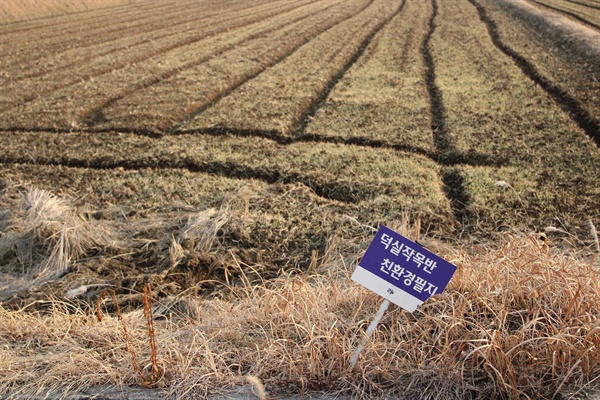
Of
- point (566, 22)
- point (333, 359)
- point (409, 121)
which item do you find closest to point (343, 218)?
point (333, 359)

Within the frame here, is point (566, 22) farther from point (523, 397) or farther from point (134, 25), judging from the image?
point (523, 397)

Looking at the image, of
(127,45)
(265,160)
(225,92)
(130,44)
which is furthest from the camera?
(130,44)

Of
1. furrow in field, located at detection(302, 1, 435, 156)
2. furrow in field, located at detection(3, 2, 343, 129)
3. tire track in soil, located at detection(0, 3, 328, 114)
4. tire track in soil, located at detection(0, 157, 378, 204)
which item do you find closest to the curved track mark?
furrow in field, located at detection(302, 1, 435, 156)

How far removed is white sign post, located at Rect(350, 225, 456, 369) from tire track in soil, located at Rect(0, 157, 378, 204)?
2.77 m

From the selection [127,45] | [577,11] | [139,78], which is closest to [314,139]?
[139,78]

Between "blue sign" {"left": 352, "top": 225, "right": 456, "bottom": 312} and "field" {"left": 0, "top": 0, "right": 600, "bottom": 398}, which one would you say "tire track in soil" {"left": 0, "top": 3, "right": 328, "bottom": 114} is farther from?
"blue sign" {"left": 352, "top": 225, "right": 456, "bottom": 312}

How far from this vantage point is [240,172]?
19.2 ft

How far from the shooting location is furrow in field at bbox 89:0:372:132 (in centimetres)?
770

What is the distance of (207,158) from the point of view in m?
6.20

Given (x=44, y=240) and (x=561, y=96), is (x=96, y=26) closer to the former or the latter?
(x=561, y=96)

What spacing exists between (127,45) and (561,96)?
10.6 meters

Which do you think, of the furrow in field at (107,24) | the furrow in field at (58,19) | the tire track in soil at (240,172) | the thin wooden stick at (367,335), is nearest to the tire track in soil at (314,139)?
the tire track in soil at (240,172)

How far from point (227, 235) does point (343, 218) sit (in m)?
1.09

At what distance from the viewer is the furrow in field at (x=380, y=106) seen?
6.79 meters
